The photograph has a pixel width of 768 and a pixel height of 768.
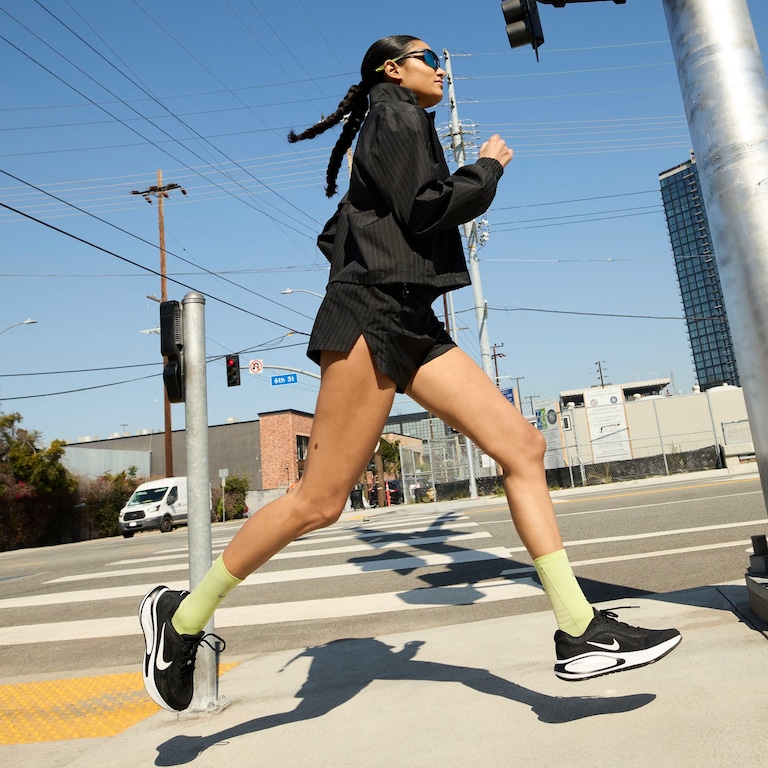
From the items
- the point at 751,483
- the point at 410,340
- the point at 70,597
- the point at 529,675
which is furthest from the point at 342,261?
the point at 751,483

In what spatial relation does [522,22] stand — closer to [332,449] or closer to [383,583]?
[332,449]

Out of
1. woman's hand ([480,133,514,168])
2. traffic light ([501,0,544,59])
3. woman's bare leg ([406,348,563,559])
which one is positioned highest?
traffic light ([501,0,544,59])

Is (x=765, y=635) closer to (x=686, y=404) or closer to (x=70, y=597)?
(x=70, y=597)

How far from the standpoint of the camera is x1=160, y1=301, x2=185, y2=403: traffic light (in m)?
2.70

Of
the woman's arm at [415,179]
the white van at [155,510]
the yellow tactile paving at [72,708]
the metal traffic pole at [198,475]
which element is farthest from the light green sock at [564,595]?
the white van at [155,510]

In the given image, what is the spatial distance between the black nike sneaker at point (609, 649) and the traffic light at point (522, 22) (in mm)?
3830

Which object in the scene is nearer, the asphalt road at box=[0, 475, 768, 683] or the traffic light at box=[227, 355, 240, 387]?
the asphalt road at box=[0, 475, 768, 683]

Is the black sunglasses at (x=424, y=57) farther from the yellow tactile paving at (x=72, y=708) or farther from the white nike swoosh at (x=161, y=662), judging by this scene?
the yellow tactile paving at (x=72, y=708)

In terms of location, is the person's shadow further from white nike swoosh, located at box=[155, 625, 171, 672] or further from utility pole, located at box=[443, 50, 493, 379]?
utility pole, located at box=[443, 50, 493, 379]

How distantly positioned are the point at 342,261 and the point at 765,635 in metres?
1.92

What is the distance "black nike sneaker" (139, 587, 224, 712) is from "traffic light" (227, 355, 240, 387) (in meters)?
23.7

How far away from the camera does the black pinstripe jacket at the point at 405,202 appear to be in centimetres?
191

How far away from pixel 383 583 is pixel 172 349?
3363mm

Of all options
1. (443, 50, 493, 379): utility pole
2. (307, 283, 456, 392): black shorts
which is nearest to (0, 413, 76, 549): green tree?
(443, 50, 493, 379): utility pole
